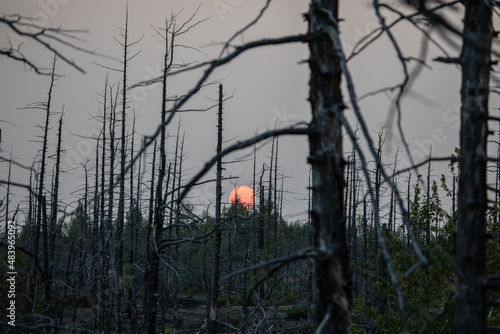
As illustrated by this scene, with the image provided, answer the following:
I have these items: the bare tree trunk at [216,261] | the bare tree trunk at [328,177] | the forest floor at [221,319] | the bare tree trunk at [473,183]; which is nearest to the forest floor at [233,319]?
the forest floor at [221,319]

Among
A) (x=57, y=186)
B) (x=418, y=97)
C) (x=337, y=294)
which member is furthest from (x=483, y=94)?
(x=57, y=186)

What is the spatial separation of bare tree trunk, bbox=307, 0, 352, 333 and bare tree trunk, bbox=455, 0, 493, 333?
1.69 meters

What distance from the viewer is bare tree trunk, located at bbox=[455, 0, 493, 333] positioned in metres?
3.24

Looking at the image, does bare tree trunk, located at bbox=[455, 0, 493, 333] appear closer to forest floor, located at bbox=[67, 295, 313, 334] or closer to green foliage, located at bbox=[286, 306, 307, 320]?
forest floor, located at bbox=[67, 295, 313, 334]

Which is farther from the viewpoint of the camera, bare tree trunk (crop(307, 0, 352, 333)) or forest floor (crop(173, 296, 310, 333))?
forest floor (crop(173, 296, 310, 333))

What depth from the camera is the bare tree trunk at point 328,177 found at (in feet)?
6.62

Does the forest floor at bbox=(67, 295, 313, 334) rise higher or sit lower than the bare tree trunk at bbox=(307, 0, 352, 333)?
lower

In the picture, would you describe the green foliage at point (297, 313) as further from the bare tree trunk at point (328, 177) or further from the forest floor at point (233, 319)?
the bare tree trunk at point (328, 177)

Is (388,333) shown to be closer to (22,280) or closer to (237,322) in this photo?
(237,322)

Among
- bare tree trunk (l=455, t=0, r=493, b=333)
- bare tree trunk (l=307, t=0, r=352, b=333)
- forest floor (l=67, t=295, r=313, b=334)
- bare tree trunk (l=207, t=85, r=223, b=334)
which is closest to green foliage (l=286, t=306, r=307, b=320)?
forest floor (l=67, t=295, r=313, b=334)

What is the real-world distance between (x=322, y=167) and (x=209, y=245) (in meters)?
Answer: 46.0

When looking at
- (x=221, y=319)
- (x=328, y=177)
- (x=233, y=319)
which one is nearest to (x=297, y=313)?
(x=233, y=319)

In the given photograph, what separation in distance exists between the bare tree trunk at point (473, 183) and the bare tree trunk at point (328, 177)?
169 centimetres

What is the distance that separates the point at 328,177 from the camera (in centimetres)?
207
